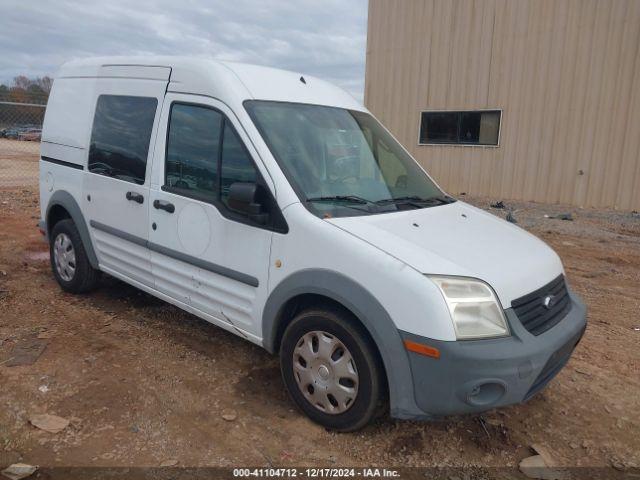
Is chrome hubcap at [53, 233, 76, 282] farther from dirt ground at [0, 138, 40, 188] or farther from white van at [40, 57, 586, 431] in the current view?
dirt ground at [0, 138, 40, 188]

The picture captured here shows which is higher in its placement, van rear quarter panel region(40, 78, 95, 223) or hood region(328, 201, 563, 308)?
van rear quarter panel region(40, 78, 95, 223)

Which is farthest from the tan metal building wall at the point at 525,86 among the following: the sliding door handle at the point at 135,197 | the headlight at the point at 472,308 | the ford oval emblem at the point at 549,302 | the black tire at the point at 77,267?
the sliding door handle at the point at 135,197

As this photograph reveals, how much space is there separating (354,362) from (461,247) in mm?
895

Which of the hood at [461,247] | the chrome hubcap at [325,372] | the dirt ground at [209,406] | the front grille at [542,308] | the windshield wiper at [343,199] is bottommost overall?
the dirt ground at [209,406]

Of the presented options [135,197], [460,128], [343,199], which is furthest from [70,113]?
[460,128]

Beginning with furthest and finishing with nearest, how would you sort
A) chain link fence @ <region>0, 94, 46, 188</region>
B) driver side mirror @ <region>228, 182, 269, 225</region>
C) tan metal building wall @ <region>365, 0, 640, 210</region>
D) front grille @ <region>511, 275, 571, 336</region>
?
1. chain link fence @ <region>0, 94, 46, 188</region>
2. tan metal building wall @ <region>365, 0, 640, 210</region>
3. driver side mirror @ <region>228, 182, 269, 225</region>
4. front grille @ <region>511, 275, 571, 336</region>

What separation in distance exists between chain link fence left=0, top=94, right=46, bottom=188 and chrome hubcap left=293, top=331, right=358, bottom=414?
26.3ft

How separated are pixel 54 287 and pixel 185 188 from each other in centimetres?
274

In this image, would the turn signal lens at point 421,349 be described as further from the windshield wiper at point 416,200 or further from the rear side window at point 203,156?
the rear side window at point 203,156

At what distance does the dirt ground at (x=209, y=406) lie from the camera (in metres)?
2.93

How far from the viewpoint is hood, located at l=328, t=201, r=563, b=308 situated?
2.74m

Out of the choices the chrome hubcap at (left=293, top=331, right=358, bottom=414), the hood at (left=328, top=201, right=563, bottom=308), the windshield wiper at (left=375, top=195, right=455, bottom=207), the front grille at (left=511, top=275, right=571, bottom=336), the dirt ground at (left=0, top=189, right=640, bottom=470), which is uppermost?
the windshield wiper at (left=375, top=195, right=455, bottom=207)

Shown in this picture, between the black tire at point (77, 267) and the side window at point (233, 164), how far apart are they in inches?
88.7

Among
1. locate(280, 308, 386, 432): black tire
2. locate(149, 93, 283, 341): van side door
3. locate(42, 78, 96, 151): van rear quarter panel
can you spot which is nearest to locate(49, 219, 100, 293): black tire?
locate(42, 78, 96, 151): van rear quarter panel
